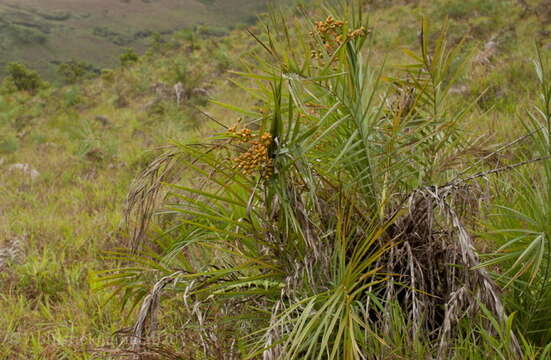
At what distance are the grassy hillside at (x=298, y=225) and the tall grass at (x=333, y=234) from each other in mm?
11

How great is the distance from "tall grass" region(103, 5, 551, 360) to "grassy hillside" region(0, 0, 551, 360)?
0.01 m

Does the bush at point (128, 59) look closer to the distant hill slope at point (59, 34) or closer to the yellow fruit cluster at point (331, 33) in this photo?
the yellow fruit cluster at point (331, 33)

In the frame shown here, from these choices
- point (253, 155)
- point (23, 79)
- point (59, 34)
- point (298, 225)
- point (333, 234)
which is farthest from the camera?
point (59, 34)

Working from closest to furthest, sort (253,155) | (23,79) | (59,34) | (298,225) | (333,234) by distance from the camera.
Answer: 1. (253,155)
2. (298,225)
3. (333,234)
4. (23,79)
5. (59,34)

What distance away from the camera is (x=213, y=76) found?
1094 centimetres

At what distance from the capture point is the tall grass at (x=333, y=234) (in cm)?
133

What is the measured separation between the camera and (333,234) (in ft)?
5.45

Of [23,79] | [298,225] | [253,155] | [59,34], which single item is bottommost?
[59,34]

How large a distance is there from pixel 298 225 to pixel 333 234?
30 cm

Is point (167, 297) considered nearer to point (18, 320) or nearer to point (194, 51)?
point (18, 320)

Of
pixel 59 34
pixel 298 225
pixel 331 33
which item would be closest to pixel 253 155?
pixel 298 225

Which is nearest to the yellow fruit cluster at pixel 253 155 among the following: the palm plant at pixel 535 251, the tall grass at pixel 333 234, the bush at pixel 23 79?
the tall grass at pixel 333 234

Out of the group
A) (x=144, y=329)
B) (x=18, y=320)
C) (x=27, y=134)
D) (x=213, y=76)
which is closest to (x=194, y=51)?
(x=213, y=76)

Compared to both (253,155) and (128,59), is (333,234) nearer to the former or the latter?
(253,155)
